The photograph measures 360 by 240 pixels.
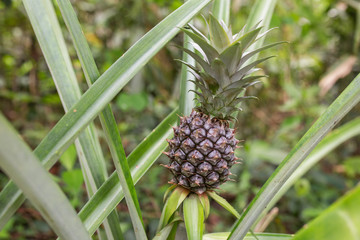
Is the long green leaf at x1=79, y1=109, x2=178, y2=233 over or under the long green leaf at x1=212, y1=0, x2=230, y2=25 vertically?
under

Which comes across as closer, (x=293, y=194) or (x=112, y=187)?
(x=112, y=187)

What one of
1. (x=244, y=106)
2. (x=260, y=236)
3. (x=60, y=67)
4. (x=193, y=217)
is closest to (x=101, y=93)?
(x=60, y=67)

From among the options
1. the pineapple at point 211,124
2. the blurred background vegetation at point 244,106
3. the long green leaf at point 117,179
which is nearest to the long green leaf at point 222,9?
the pineapple at point 211,124

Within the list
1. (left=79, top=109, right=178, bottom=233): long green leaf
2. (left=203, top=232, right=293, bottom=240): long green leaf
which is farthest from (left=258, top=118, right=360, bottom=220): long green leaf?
(left=79, top=109, right=178, bottom=233): long green leaf

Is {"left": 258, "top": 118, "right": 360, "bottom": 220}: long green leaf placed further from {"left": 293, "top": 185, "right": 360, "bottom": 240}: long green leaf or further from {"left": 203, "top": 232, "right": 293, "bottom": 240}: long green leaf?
{"left": 293, "top": 185, "right": 360, "bottom": 240}: long green leaf

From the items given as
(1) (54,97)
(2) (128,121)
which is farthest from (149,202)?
(1) (54,97)

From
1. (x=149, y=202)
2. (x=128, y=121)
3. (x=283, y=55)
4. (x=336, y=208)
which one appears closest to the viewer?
(x=336, y=208)

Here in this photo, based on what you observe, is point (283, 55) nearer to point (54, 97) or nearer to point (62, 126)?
point (54, 97)
